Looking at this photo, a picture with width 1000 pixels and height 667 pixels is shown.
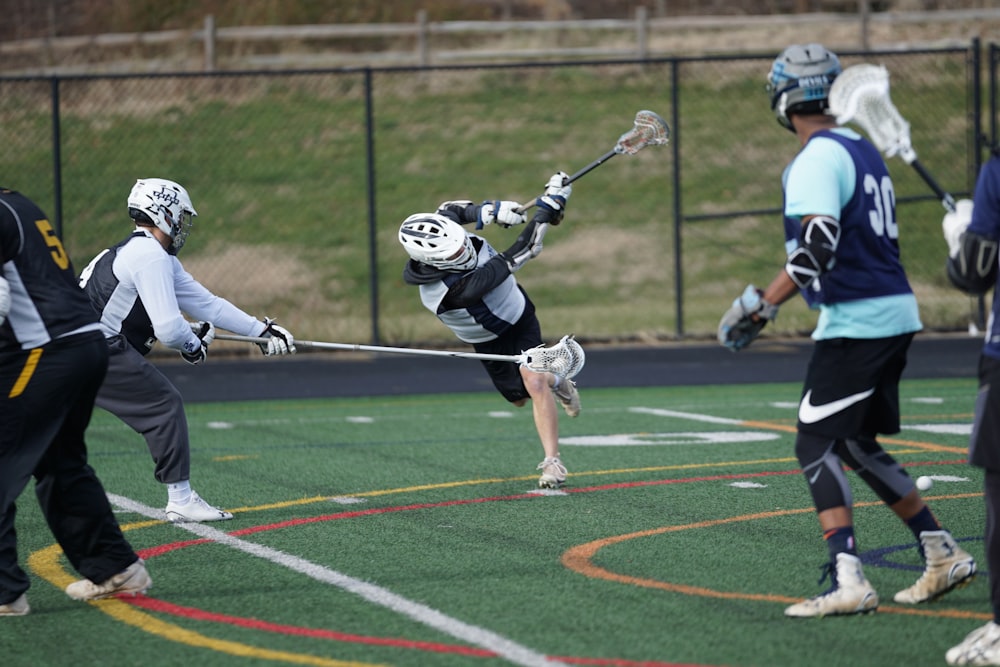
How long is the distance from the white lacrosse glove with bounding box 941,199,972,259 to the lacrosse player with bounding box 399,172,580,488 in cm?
351

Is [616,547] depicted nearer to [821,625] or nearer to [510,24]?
[821,625]

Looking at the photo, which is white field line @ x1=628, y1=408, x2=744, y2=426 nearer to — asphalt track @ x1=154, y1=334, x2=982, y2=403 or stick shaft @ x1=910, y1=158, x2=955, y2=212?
asphalt track @ x1=154, y1=334, x2=982, y2=403

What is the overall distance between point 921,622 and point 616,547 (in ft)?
5.82

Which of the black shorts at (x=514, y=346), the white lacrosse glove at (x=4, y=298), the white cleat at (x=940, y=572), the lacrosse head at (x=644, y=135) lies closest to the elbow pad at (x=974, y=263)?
the white cleat at (x=940, y=572)

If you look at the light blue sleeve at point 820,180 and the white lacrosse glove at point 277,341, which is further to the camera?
the white lacrosse glove at point 277,341

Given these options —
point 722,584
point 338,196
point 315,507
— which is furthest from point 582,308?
point 722,584

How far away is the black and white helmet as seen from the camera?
557cm

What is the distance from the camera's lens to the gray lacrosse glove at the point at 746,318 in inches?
209

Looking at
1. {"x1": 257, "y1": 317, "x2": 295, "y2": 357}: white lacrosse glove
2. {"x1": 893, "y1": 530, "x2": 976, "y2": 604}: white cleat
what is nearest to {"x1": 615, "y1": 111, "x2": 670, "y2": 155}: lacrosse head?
{"x1": 257, "y1": 317, "x2": 295, "y2": 357}: white lacrosse glove

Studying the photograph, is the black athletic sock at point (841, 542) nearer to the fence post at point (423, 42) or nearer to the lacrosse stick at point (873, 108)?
the lacrosse stick at point (873, 108)

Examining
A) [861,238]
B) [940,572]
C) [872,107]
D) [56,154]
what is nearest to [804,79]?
[872,107]

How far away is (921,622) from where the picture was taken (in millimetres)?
5324

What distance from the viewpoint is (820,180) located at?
17.5ft

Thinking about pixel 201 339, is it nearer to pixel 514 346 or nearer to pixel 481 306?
pixel 481 306
